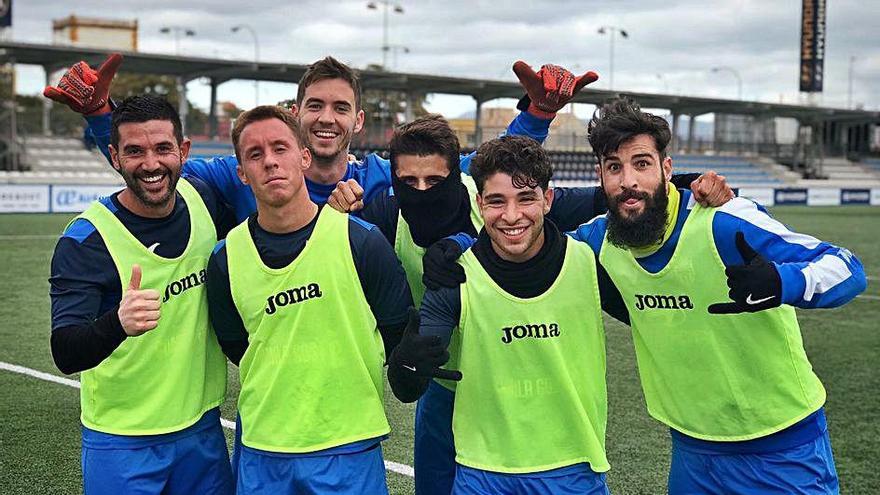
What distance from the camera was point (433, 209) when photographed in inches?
148

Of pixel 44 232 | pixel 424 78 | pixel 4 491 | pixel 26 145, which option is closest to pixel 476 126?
pixel 424 78

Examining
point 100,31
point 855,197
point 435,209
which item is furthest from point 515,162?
point 100,31

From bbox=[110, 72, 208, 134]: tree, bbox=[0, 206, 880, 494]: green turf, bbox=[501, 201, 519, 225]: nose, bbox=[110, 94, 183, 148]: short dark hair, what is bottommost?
bbox=[0, 206, 880, 494]: green turf

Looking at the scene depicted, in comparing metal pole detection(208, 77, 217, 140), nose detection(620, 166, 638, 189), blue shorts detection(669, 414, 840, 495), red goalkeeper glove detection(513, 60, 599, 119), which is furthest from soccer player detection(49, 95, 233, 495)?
metal pole detection(208, 77, 217, 140)

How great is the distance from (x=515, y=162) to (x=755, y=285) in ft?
2.96

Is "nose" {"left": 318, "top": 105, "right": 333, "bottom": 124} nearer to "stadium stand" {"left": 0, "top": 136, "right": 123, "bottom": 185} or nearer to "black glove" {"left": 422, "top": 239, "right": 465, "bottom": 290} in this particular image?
"black glove" {"left": 422, "top": 239, "right": 465, "bottom": 290}

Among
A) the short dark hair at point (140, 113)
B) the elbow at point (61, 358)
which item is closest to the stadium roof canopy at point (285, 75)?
the short dark hair at point (140, 113)

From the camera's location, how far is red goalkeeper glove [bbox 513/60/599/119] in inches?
158

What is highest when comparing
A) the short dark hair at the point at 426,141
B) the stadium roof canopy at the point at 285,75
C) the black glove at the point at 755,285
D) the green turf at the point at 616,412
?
the stadium roof canopy at the point at 285,75

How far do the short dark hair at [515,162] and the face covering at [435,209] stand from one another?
0.44 metres

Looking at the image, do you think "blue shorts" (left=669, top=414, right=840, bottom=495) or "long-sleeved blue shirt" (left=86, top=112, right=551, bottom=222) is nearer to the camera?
"blue shorts" (left=669, top=414, right=840, bottom=495)

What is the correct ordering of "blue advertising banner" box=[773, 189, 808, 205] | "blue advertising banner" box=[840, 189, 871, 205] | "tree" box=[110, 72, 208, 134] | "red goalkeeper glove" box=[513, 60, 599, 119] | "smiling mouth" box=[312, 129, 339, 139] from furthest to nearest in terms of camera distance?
"tree" box=[110, 72, 208, 134]
"blue advertising banner" box=[840, 189, 871, 205]
"blue advertising banner" box=[773, 189, 808, 205]
"smiling mouth" box=[312, 129, 339, 139]
"red goalkeeper glove" box=[513, 60, 599, 119]

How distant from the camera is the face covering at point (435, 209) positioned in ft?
12.2

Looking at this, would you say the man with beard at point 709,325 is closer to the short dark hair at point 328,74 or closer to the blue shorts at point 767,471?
the blue shorts at point 767,471
